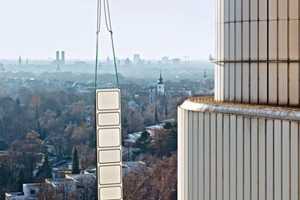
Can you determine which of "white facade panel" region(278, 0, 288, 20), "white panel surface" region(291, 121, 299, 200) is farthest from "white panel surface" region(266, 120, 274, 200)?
"white facade panel" region(278, 0, 288, 20)

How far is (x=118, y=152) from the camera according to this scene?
3.39m

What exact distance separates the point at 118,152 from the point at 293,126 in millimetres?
934

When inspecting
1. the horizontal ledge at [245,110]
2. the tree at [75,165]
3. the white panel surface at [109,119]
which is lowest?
the tree at [75,165]

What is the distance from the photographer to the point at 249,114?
3098 millimetres

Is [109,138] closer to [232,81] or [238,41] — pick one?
[232,81]

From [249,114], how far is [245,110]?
0.04 meters

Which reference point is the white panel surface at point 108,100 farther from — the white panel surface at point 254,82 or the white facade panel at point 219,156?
the white panel surface at point 254,82

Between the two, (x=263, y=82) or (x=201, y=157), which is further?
(x=201, y=157)

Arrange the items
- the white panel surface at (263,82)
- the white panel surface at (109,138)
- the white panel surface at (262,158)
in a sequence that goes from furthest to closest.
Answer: the white panel surface at (109,138) → the white panel surface at (263,82) → the white panel surface at (262,158)

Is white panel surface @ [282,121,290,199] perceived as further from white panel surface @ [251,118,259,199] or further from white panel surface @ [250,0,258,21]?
white panel surface @ [250,0,258,21]

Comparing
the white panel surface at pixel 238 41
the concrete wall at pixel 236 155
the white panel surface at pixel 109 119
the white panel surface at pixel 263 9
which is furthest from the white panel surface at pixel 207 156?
the white panel surface at pixel 263 9

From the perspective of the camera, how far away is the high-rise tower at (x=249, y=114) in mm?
2980

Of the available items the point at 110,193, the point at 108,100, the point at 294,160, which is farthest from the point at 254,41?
the point at 110,193

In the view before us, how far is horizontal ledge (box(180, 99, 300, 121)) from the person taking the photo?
296 cm
